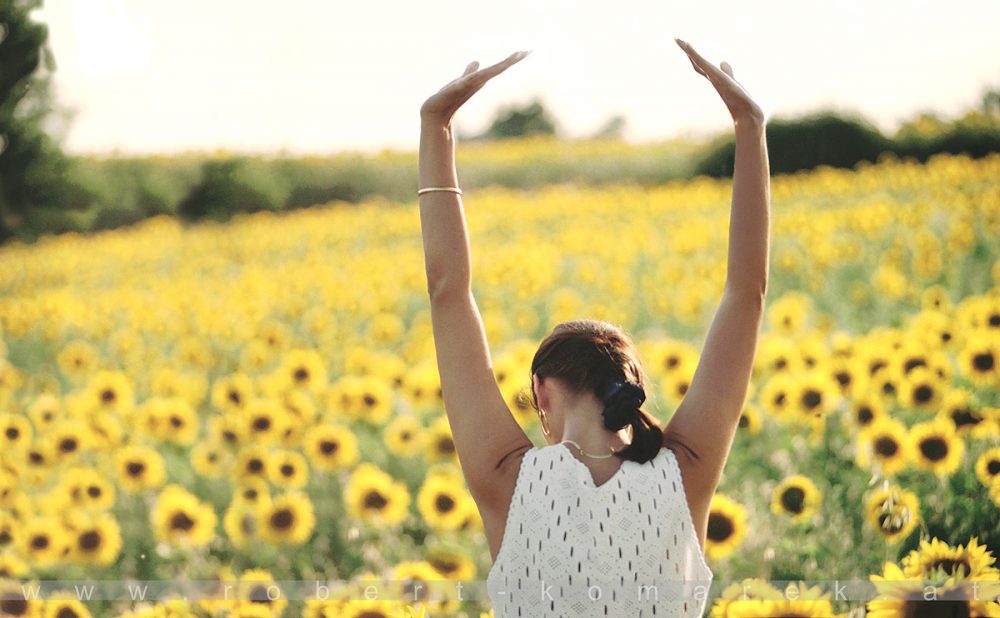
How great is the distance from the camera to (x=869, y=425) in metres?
3.50

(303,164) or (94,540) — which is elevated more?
(303,164)

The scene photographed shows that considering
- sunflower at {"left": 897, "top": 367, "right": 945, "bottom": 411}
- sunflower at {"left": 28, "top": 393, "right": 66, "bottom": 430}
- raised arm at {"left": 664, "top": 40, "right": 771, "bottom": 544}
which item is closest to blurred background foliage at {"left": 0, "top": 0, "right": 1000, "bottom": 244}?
sunflower at {"left": 28, "top": 393, "right": 66, "bottom": 430}

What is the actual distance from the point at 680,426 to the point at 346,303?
4.76m

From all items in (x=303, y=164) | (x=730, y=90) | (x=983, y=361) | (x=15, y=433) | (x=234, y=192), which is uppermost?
(x=303, y=164)

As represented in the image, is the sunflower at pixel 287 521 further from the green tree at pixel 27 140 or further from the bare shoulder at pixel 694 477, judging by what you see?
the green tree at pixel 27 140

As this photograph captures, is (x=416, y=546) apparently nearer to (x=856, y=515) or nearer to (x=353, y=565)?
(x=353, y=565)

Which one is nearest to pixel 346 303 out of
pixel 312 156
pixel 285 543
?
pixel 285 543

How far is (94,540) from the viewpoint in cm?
354

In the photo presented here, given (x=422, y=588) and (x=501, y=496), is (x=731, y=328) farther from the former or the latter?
(x=422, y=588)

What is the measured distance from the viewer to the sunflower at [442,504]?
11.4ft

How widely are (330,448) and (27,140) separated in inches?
334

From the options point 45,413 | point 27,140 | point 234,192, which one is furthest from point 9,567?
point 234,192

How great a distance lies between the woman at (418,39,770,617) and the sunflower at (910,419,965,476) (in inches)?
65.0

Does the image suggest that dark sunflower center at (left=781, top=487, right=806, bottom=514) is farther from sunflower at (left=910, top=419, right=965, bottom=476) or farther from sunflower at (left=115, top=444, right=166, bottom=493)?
sunflower at (left=115, top=444, right=166, bottom=493)
